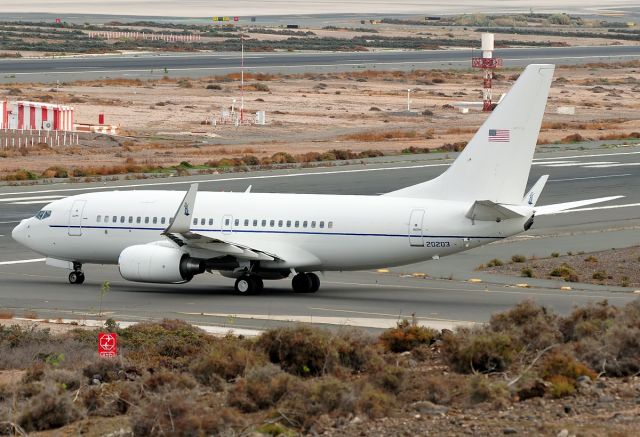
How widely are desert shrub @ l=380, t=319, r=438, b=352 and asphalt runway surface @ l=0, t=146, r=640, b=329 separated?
19.9 ft

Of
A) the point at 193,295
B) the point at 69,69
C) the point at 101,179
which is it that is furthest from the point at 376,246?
the point at 69,69

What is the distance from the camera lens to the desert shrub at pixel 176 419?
20.1 m

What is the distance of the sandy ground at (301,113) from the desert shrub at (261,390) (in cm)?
5602

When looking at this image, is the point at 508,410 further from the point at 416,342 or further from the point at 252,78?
the point at 252,78

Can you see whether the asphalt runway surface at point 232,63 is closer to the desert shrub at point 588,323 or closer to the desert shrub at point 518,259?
the desert shrub at point 518,259

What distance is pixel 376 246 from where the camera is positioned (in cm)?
4122

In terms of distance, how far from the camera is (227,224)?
4366 centimetres

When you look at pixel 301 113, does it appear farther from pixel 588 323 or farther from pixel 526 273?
pixel 588 323

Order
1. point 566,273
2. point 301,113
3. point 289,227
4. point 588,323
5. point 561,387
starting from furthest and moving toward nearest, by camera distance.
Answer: point 301,113 → point 566,273 → point 289,227 → point 588,323 → point 561,387

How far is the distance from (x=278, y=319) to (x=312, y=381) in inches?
508

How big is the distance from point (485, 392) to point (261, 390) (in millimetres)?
3702

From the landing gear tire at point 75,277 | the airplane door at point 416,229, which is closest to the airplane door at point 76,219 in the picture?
the landing gear tire at point 75,277

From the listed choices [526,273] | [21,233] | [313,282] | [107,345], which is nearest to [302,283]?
[313,282]

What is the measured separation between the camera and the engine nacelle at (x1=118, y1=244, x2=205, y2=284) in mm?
42125
